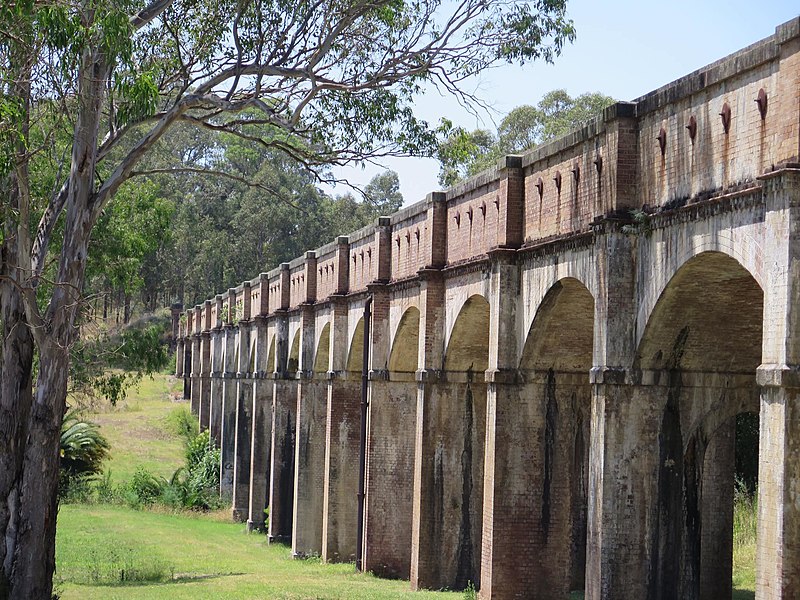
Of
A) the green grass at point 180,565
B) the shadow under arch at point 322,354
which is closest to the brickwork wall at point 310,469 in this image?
→ the shadow under arch at point 322,354

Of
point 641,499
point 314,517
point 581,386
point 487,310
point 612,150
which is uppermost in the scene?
point 612,150

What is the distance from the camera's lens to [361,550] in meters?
21.0

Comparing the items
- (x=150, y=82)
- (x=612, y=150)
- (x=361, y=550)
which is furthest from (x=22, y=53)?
(x=361, y=550)

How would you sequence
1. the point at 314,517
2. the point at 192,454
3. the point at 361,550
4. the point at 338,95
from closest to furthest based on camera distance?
the point at 338,95, the point at 361,550, the point at 314,517, the point at 192,454

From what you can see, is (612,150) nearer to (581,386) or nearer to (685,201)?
(685,201)

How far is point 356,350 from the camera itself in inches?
901

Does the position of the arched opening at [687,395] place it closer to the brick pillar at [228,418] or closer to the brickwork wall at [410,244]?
the brickwork wall at [410,244]

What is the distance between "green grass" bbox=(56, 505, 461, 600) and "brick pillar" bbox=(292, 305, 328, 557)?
69 centimetres

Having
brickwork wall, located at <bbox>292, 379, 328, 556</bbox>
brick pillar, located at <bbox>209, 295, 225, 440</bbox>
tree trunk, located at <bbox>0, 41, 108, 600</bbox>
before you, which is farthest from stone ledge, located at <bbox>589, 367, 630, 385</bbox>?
brick pillar, located at <bbox>209, 295, 225, 440</bbox>

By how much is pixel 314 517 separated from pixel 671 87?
16868mm

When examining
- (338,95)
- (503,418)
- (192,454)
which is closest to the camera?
(503,418)

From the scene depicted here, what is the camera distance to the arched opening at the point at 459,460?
58.3ft

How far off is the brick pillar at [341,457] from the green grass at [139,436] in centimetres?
1169

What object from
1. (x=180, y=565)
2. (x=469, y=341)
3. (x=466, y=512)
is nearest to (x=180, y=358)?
(x=180, y=565)
